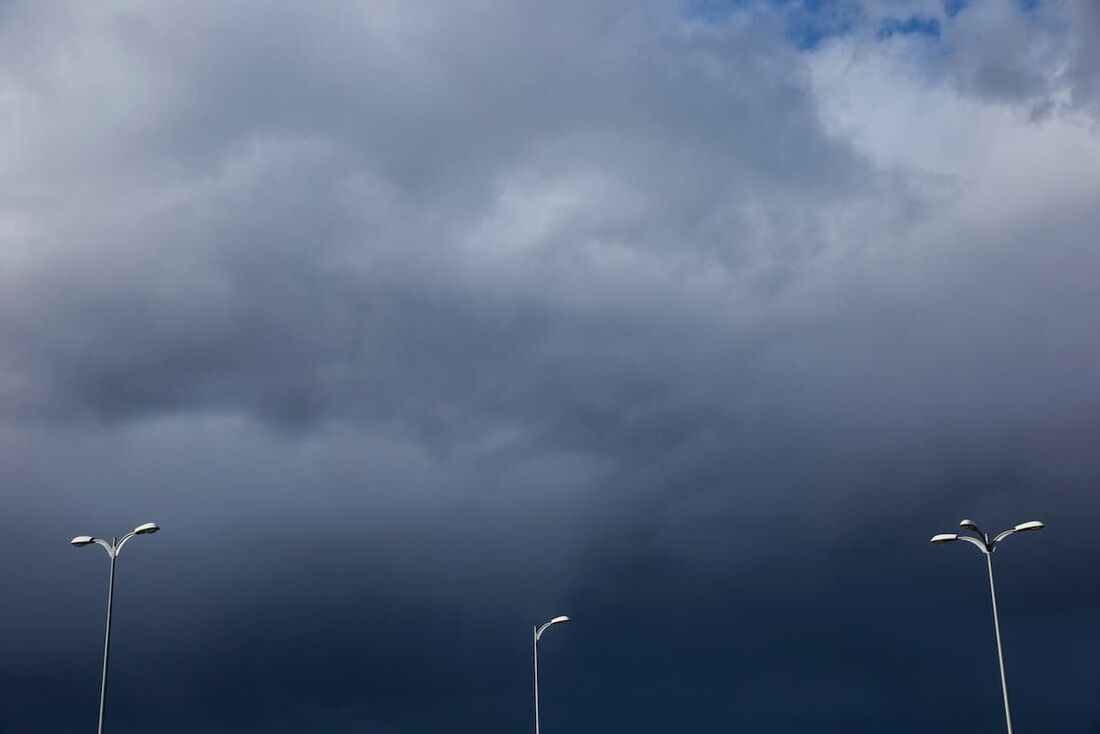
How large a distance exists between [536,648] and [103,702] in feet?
98.7

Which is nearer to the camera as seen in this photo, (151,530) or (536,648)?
(151,530)

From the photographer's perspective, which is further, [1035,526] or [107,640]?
[107,640]

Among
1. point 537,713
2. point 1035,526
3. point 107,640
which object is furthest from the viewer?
point 537,713

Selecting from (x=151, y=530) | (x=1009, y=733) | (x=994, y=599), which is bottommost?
(x=1009, y=733)

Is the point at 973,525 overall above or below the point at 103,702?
above

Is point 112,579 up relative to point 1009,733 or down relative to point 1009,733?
up

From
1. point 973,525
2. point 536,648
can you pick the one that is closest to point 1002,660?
point 973,525

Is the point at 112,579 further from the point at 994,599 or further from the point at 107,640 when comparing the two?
the point at 994,599

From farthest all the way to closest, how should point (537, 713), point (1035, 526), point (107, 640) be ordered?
point (537, 713) < point (107, 640) < point (1035, 526)

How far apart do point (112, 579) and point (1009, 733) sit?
34.6m

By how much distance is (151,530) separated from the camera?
49250 millimetres

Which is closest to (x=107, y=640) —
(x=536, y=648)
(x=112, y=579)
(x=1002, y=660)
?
(x=112, y=579)

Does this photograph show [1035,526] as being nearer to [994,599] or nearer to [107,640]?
[994,599]

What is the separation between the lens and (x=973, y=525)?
159 feet
